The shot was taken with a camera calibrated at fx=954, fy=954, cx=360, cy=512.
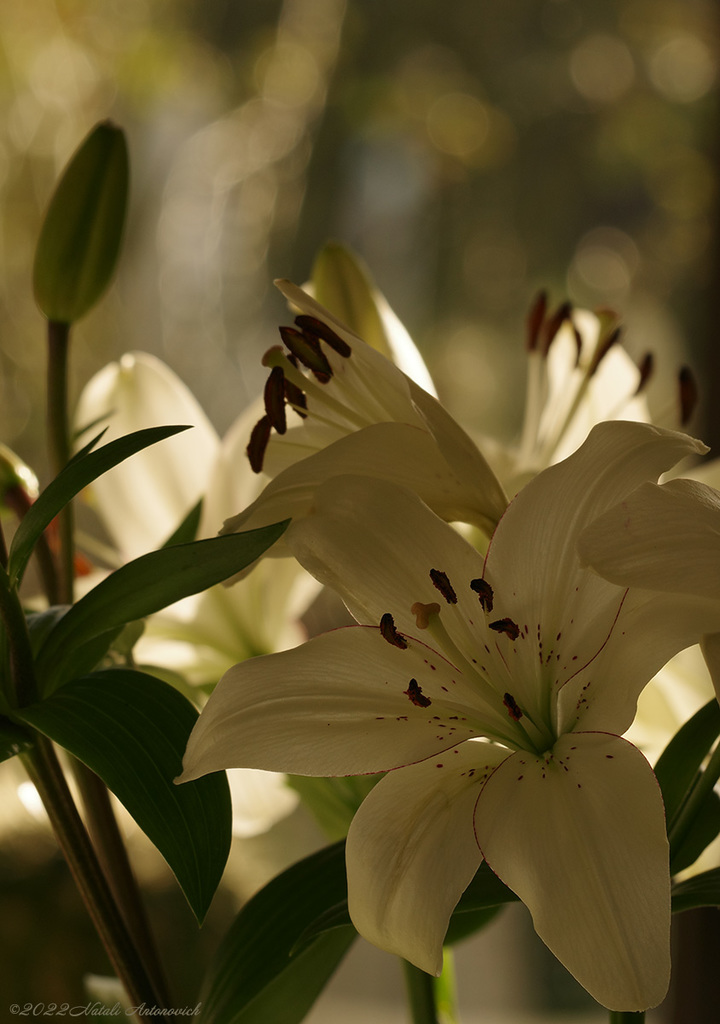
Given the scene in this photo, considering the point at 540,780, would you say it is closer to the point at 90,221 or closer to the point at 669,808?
the point at 669,808

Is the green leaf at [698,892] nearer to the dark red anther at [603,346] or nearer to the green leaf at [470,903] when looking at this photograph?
the green leaf at [470,903]

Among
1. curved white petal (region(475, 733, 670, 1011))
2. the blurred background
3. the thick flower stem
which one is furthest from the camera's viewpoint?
the blurred background

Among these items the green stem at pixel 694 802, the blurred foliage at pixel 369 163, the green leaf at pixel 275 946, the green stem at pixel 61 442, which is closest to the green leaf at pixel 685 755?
the green stem at pixel 694 802

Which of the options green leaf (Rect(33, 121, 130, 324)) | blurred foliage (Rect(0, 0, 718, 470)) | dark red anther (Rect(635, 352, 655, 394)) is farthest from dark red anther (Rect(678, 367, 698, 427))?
blurred foliage (Rect(0, 0, 718, 470))

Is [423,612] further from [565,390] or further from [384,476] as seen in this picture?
[565,390]

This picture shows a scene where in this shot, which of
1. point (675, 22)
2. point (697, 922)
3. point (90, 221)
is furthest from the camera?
point (675, 22)

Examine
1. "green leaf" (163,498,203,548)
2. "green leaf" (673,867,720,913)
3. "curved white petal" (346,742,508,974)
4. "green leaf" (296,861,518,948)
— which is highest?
"green leaf" (163,498,203,548)

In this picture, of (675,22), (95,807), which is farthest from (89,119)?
(95,807)

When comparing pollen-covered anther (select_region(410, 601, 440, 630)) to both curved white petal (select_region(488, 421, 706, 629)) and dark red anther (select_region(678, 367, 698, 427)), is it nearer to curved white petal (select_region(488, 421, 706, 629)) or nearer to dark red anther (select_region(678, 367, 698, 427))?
curved white petal (select_region(488, 421, 706, 629))
